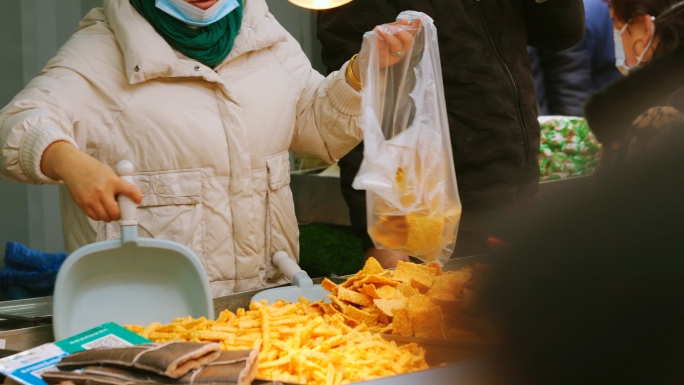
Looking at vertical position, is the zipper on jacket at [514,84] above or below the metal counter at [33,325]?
above

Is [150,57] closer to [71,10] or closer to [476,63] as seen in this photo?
[476,63]

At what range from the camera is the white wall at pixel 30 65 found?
12.0 ft

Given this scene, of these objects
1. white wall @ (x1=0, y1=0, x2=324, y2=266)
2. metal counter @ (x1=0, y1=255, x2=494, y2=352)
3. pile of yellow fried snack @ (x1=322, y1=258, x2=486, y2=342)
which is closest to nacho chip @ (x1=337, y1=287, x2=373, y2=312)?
pile of yellow fried snack @ (x1=322, y1=258, x2=486, y2=342)

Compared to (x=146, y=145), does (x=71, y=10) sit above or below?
above

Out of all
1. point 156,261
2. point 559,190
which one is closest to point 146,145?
point 156,261

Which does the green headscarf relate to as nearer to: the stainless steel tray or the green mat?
the stainless steel tray

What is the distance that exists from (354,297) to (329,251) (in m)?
2.33

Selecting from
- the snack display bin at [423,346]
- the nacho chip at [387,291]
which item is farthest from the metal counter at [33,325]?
the nacho chip at [387,291]

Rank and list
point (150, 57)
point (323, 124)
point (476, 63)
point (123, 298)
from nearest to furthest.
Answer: point (123, 298) < point (150, 57) < point (323, 124) < point (476, 63)

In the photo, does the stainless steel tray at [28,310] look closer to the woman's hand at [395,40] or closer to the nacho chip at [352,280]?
the nacho chip at [352,280]

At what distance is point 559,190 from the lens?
0.76m

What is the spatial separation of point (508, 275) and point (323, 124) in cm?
154

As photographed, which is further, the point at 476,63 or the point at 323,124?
the point at 476,63

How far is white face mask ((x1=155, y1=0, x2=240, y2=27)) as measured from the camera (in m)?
2.02
